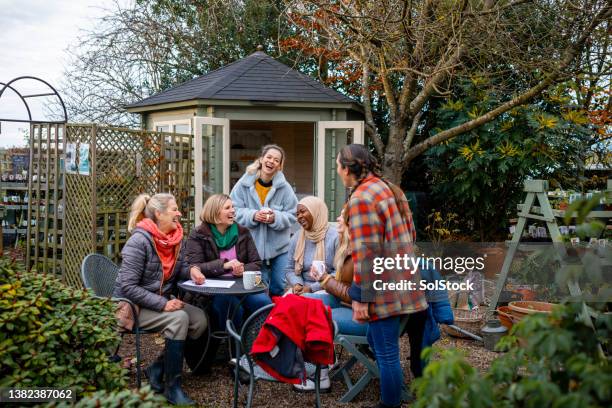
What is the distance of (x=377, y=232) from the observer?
322cm

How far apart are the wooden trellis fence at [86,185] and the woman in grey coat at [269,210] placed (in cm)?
239

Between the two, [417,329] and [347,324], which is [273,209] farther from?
[417,329]

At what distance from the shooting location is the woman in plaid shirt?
322 cm

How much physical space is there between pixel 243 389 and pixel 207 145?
4.80 m

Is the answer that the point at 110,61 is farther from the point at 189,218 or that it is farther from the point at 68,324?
the point at 68,324

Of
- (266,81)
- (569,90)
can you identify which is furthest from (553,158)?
(266,81)

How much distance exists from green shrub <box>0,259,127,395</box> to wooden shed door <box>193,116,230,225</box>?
191 inches

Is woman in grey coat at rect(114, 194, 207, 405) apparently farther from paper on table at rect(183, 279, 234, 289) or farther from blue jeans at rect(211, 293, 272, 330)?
blue jeans at rect(211, 293, 272, 330)

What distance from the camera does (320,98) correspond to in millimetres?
8867

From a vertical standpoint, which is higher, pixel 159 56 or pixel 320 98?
pixel 159 56

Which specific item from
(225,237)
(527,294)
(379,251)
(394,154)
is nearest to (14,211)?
(394,154)

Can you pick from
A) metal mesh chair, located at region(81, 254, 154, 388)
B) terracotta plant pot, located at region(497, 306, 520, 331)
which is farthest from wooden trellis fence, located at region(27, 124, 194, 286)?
terracotta plant pot, located at region(497, 306, 520, 331)

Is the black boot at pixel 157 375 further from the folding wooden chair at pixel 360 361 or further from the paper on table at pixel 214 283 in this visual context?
the folding wooden chair at pixel 360 361

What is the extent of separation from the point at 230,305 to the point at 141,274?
85 centimetres
